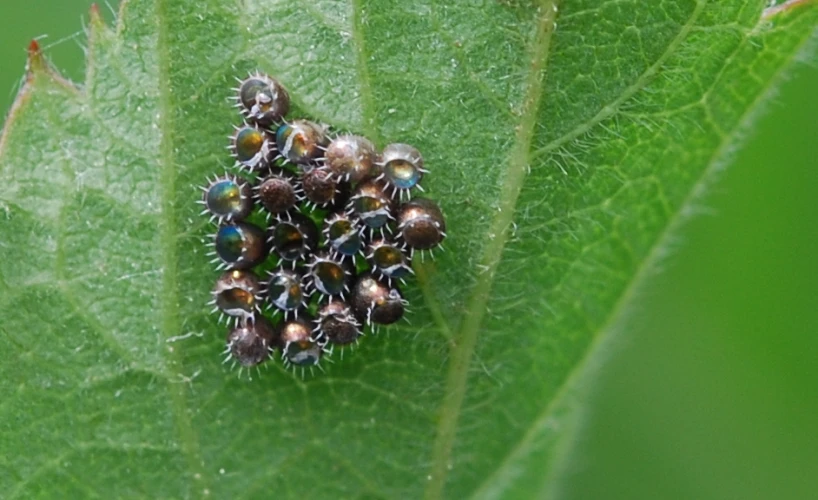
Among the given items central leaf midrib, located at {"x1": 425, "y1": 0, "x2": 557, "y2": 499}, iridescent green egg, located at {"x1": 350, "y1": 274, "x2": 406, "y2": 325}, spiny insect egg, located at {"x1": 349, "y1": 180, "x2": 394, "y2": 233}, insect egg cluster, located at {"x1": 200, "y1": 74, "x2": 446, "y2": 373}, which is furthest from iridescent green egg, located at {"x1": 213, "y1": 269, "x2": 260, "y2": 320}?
central leaf midrib, located at {"x1": 425, "y1": 0, "x2": 557, "y2": 499}

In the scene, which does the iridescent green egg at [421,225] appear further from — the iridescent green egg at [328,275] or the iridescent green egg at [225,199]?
the iridescent green egg at [225,199]

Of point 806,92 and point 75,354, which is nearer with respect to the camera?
point 75,354

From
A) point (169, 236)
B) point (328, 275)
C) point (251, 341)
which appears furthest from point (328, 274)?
point (169, 236)

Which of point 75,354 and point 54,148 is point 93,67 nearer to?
point 54,148

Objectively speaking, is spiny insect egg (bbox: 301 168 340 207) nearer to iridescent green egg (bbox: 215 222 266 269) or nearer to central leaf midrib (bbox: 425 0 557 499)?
iridescent green egg (bbox: 215 222 266 269)

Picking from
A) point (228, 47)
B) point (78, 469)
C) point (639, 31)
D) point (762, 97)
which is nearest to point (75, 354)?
point (78, 469)

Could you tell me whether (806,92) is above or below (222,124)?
above

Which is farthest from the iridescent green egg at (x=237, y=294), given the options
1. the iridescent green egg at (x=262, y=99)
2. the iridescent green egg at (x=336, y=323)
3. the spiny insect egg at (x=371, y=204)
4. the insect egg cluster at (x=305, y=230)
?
the iridescent green egg at (x=262, y=99)

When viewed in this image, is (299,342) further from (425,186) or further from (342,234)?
(425,186)
